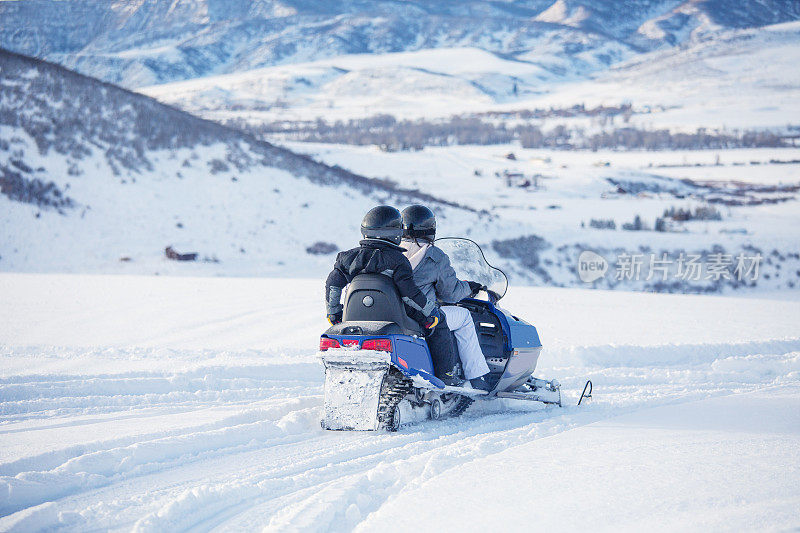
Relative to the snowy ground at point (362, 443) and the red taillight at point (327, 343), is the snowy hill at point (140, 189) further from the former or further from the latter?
the red taillight at point (327, 343)

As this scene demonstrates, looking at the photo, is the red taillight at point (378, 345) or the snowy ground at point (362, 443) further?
the red taillight at point (378, 345)

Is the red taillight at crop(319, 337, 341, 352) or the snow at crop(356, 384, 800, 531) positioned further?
the red taillight at crop(319, 337, 341, 352)

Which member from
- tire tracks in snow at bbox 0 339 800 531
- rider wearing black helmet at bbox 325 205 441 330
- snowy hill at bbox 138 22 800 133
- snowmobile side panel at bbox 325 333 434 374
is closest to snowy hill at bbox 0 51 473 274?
tire tracks in snow at bbox 0 339 800 531

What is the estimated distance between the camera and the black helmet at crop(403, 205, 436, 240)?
6254 mm

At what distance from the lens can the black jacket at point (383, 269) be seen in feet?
18.9

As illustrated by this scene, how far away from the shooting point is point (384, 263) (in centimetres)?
578

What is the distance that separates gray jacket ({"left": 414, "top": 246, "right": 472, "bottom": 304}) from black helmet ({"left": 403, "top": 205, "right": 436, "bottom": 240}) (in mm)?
151

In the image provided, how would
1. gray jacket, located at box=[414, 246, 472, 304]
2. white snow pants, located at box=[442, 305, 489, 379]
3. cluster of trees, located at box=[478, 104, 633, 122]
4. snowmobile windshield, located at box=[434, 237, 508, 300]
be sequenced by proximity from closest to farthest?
gray jacket, located at box=[414, 246, 472, 304] < white snow pants, located at box=[442, 305, 489, 379] < snowmobile windshield, located at box=[434, 237, 508, 300] < cluster of trees, located at box=[478, 104, 633, 122]

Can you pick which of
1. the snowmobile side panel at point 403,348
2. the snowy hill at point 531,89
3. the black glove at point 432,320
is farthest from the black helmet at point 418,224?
the snowy hill at point 531,89

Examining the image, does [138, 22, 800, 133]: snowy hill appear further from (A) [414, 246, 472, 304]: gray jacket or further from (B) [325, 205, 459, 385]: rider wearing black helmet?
(B) [325, 205, 459, 385]: rider wearing black helmet

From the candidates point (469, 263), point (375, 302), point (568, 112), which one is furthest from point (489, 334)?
point (568, 112)

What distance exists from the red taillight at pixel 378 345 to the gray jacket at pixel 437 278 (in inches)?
23.2

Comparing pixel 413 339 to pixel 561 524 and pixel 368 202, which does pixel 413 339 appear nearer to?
pixel 561 524

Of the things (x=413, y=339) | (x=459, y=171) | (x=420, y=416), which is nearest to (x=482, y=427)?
(x=420, y=416)
